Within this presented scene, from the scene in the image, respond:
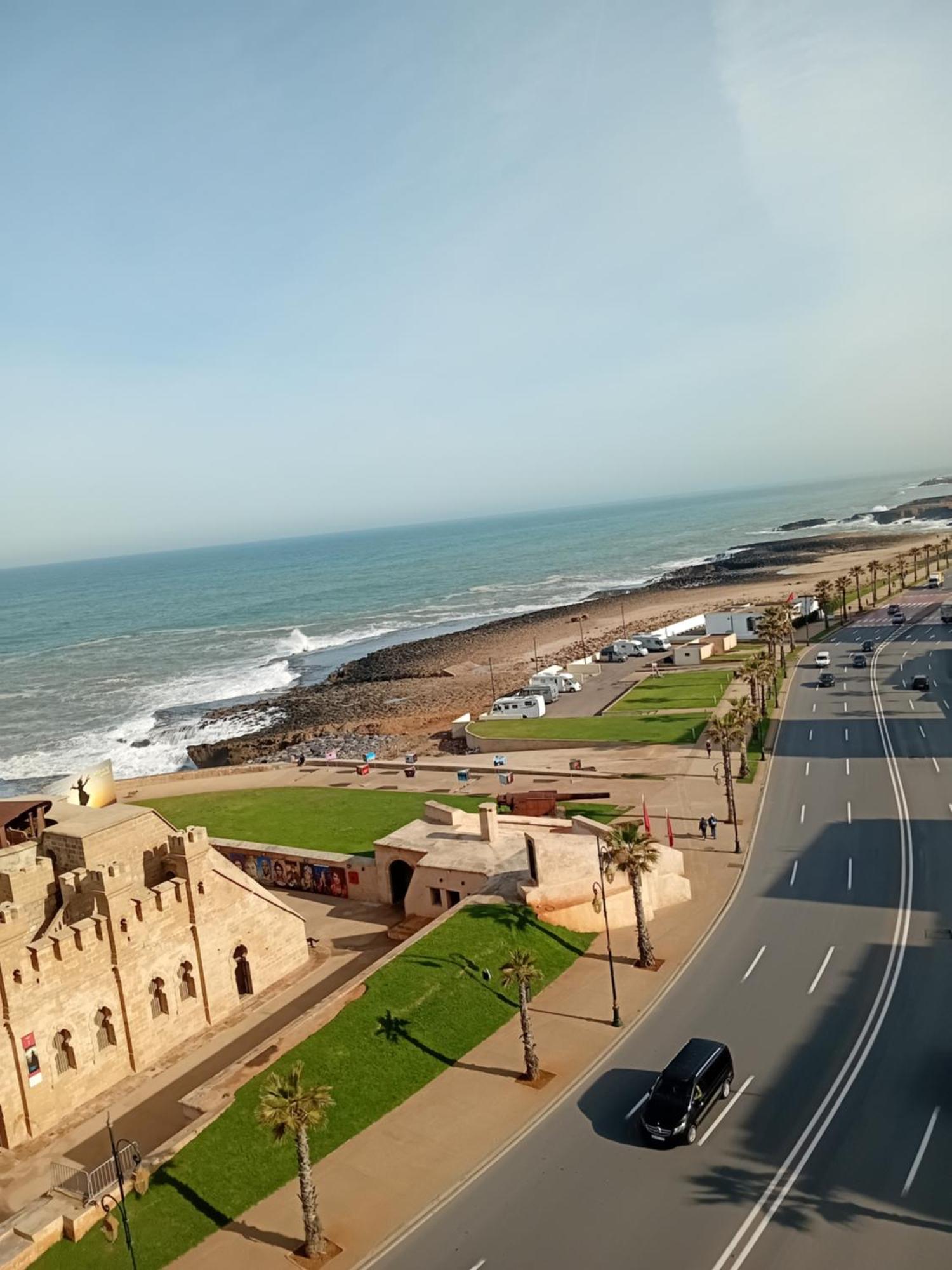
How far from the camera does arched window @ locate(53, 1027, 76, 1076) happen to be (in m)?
25.4

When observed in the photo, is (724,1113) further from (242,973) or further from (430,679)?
(430,679)

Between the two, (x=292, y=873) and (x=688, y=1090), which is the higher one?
(x=688, y=1090)

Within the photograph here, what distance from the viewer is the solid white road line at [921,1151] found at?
1911 cm

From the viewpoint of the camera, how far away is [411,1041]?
26562 mm

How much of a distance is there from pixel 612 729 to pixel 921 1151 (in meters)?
43.6

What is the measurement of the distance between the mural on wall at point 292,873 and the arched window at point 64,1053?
15.5 metres

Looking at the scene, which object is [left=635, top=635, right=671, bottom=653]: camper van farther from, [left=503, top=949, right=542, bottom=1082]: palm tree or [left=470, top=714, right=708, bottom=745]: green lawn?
[left=503, top=949, right=542, bottom=1082]: palm tree

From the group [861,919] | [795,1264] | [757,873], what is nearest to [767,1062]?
[795,1264]

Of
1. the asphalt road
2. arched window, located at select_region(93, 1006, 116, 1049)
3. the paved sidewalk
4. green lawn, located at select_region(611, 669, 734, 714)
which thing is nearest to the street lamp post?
green lawn, located at select_region(611, 669, 734, 714)

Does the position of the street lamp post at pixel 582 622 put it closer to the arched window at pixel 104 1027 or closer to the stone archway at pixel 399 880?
the stone archway at pixel 399 880

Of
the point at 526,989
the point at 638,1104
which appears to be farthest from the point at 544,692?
the point at 638,1104

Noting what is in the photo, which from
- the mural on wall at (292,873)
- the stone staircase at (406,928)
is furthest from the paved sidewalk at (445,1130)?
the mural on wall at (292,873)

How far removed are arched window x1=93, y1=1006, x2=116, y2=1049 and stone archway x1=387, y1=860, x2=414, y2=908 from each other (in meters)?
13.8

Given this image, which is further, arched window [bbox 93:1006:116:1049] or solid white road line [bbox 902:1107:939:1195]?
arched window [bbox 93:1006:116:1049]
